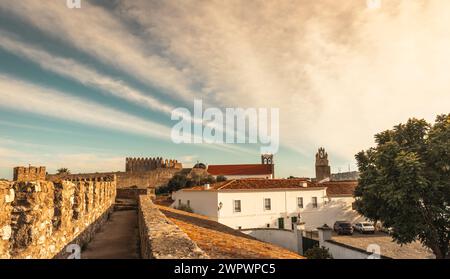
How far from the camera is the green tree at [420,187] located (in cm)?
1491

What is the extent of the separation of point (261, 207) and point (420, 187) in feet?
67.9

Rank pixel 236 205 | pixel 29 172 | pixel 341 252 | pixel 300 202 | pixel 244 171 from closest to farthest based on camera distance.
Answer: pixel 341 252 → pixel 29 172 → pixel 236 205 → pixel 300 202 → pixel 244 171

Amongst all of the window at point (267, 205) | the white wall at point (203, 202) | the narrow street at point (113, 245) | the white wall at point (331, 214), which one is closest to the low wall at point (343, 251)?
the narrow street at point (113, 245)

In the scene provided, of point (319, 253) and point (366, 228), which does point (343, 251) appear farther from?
point (366, 228)

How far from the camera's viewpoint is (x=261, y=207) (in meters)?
34.3

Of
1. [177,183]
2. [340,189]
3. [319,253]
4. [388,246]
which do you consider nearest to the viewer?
[319,253]

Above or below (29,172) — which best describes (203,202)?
below

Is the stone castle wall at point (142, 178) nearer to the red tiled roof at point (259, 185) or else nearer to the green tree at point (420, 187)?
the red tiled roof at point (259, 185)

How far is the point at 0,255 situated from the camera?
4.09 m

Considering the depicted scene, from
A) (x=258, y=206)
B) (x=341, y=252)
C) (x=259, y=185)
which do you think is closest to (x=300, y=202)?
(x=259, y=185)

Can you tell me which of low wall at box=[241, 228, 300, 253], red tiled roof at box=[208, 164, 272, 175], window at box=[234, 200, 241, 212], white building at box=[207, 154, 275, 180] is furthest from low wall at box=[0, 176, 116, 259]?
red tiled roof at box=[208, 164, 272, 175]
